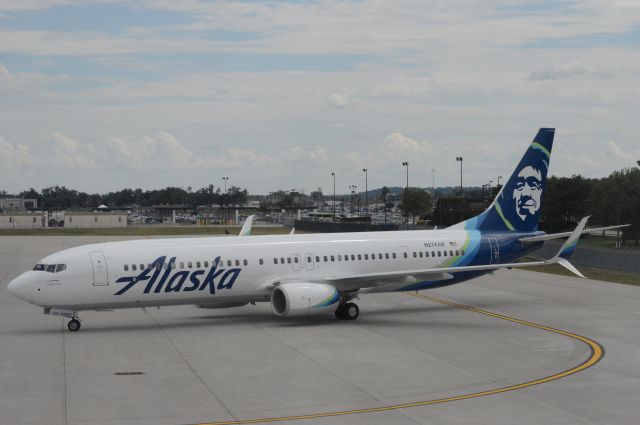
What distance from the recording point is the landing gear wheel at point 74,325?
108ft

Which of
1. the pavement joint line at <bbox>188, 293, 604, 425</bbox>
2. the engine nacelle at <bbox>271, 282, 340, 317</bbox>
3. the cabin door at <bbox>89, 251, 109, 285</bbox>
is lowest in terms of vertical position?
the pavement joint line at <bbox>188, 293, 604, 425</bbox>

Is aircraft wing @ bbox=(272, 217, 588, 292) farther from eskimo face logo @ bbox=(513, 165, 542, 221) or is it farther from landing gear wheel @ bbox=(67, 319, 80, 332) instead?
landing gear wheel @ bbox=(67, 319, 80, 332)

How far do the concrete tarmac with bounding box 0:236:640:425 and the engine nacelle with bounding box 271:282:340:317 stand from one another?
0.64 metres

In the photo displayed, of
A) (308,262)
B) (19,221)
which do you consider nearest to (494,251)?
(308,262)

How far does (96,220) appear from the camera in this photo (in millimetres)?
167000

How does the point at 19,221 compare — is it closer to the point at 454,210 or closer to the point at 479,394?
the point at 454,210

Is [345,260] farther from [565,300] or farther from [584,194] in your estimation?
[584,194]

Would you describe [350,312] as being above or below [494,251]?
below

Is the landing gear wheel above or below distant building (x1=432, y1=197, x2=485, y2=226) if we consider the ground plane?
below

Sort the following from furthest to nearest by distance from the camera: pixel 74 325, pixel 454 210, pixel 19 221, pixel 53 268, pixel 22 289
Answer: pixel 19 221, pixel 454 210, pixel 74 325, pixel 53 268, pixel 22 289

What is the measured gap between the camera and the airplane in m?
32.4

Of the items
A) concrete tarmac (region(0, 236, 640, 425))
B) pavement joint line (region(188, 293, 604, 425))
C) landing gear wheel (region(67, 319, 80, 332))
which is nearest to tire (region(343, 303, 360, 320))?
concrete tarmac (region(0, 236, 640, 425))

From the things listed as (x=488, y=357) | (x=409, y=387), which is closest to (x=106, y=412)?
(x=409, y=387)

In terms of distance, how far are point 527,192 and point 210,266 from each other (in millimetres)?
16793
